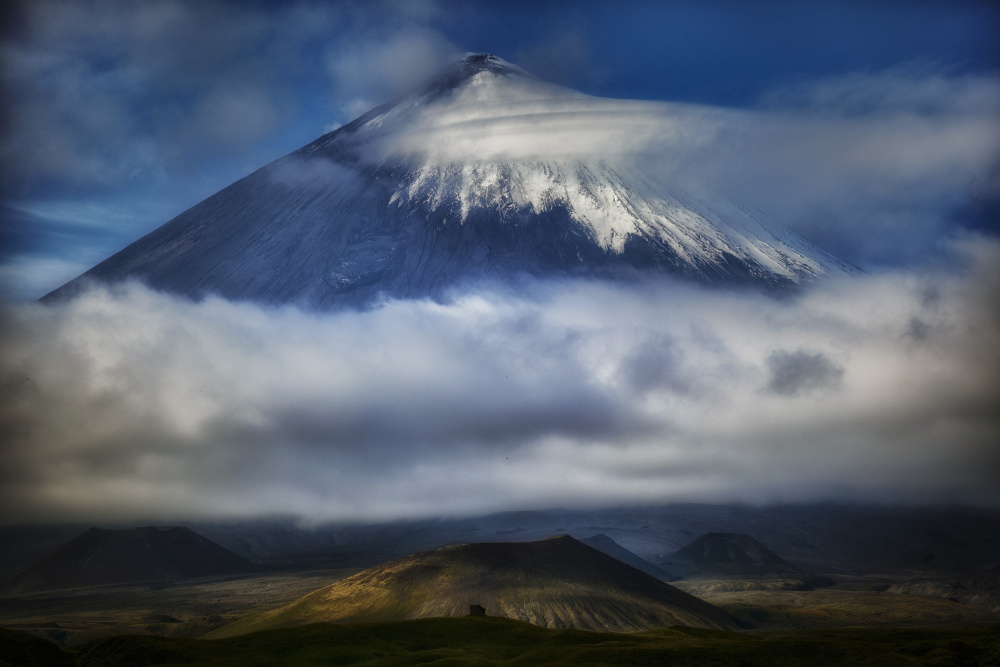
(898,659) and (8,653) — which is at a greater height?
(8,653)

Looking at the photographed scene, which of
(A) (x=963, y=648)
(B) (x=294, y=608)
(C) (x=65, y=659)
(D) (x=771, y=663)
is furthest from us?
(B) (x=294, y=608)

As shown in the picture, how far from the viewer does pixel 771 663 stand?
89.1 metres

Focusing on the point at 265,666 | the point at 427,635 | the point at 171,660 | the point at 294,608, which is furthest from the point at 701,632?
the point at 294,608

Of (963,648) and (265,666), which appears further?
(963,648)

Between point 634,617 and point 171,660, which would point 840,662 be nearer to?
point 171,660

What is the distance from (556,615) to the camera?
604 feet

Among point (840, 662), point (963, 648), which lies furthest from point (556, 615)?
point (840, 662)

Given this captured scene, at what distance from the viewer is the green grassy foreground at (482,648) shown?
89.2 m

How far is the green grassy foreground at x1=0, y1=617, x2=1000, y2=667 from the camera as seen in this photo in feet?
293

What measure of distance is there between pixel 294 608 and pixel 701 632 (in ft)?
360

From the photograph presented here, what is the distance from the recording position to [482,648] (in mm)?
105875

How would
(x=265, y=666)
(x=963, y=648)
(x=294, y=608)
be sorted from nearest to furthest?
(x=265, y=666)
(x=963, y=648)
(x=294, y=608)

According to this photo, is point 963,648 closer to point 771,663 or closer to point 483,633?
point 771,663

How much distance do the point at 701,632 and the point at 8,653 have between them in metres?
78.2
